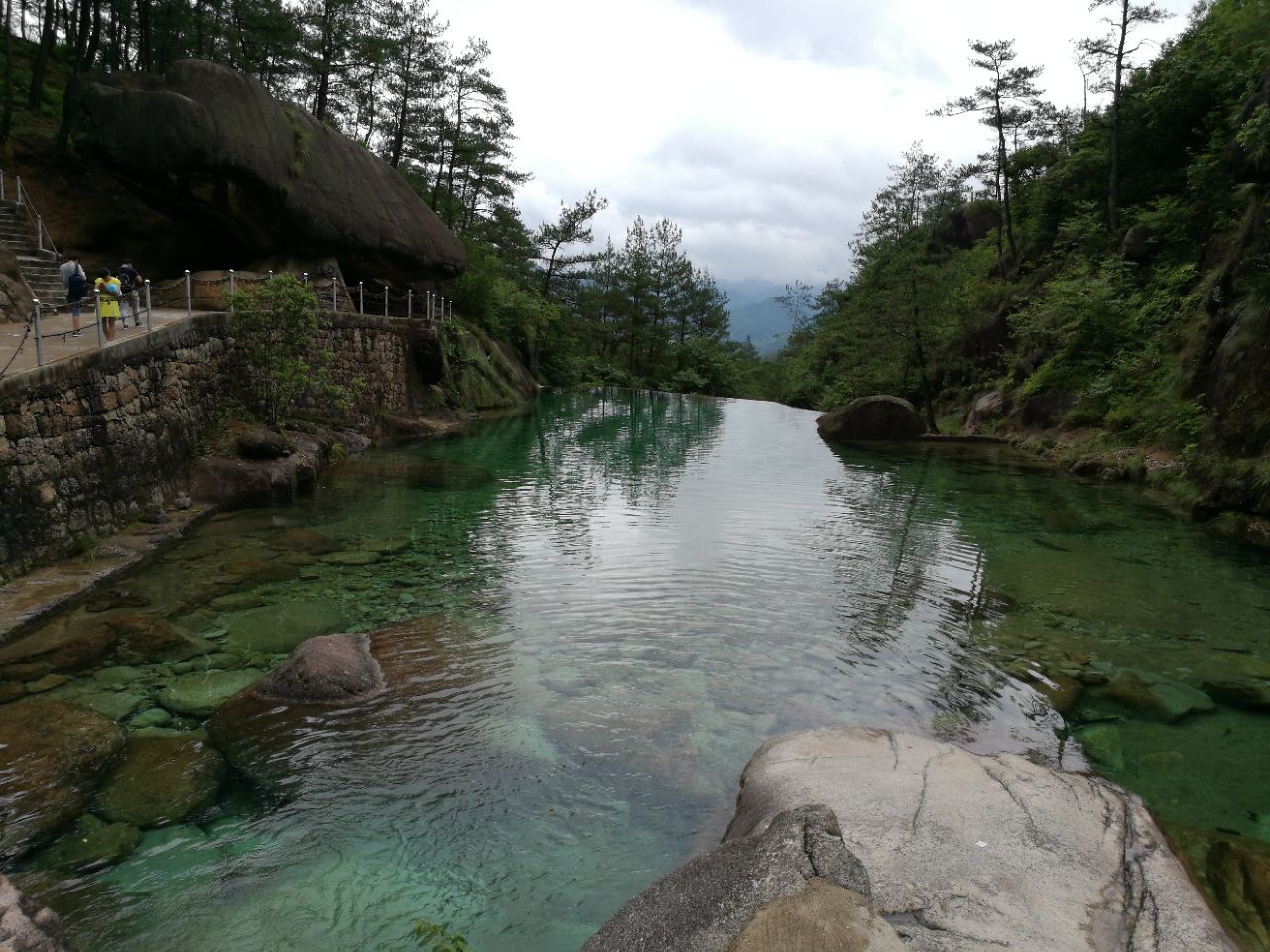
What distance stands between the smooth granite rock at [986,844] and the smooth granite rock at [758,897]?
0.26 m

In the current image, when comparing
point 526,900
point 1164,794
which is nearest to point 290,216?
point 526,900

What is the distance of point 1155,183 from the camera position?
27125 millimetres

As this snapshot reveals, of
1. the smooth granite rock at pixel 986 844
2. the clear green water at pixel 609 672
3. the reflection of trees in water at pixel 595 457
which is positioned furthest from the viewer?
the reflection of trees in water at pixel 595 457

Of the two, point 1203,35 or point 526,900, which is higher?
point 1203,35

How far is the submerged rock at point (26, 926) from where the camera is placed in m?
3.18

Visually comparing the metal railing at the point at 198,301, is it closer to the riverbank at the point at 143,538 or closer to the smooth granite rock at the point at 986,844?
the riverbank at the point at 143,538

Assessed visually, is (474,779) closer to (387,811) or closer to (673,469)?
(387,811)

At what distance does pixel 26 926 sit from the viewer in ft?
10.7

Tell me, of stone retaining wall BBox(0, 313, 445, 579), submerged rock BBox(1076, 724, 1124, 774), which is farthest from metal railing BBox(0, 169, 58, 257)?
submerged rock BBox(1076, 724, 1124, 774)

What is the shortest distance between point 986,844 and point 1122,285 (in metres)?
23.8

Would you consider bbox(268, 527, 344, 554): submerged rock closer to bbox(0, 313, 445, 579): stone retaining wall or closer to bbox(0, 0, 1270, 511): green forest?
bbox(0, 313, 445, 579): stone retaining wall

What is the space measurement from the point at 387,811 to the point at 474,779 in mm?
635

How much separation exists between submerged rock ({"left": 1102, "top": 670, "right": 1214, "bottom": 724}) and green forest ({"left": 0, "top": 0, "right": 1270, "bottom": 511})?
7.64 metres

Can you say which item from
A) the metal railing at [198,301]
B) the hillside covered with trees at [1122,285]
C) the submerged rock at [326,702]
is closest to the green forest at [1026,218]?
the hillside covered with trees at [1122,285]
